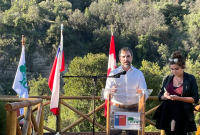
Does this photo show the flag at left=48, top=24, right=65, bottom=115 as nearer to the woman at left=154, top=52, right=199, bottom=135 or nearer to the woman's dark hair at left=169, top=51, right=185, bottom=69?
the woman at left=154, top=52, right=199, bottom=135

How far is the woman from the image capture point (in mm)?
2703

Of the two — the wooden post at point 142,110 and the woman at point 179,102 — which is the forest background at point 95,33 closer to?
the woman at point 179,102

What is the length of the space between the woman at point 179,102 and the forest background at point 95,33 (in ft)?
80.1

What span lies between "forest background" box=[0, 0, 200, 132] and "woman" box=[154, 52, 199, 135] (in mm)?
24405

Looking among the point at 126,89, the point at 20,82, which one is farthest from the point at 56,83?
the point at 126,89

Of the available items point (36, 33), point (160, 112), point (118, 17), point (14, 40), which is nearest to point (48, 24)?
point (36, 33)

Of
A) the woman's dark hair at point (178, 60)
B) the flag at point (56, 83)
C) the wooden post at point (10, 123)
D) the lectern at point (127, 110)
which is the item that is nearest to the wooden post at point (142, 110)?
the lectern at point (127, 110)

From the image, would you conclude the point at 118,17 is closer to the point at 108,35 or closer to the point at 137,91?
the point at 108,35

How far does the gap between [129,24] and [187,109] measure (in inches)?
1846

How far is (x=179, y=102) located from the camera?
275 centimetres

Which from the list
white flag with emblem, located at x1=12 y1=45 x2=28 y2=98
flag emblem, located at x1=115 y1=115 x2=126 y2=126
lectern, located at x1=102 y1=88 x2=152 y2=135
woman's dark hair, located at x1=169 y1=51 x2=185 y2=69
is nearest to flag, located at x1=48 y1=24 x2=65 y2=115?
white flag with emblem, located at x1=12 y1=45 x2=28 y2=98

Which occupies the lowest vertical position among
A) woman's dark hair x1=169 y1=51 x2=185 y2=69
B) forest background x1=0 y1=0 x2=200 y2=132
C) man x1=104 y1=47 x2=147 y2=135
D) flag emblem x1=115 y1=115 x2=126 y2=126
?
flag emblem x1=115 y1=115 x2=126 y2=126

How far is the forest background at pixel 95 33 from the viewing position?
119 ft

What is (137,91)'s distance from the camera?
2.64m
